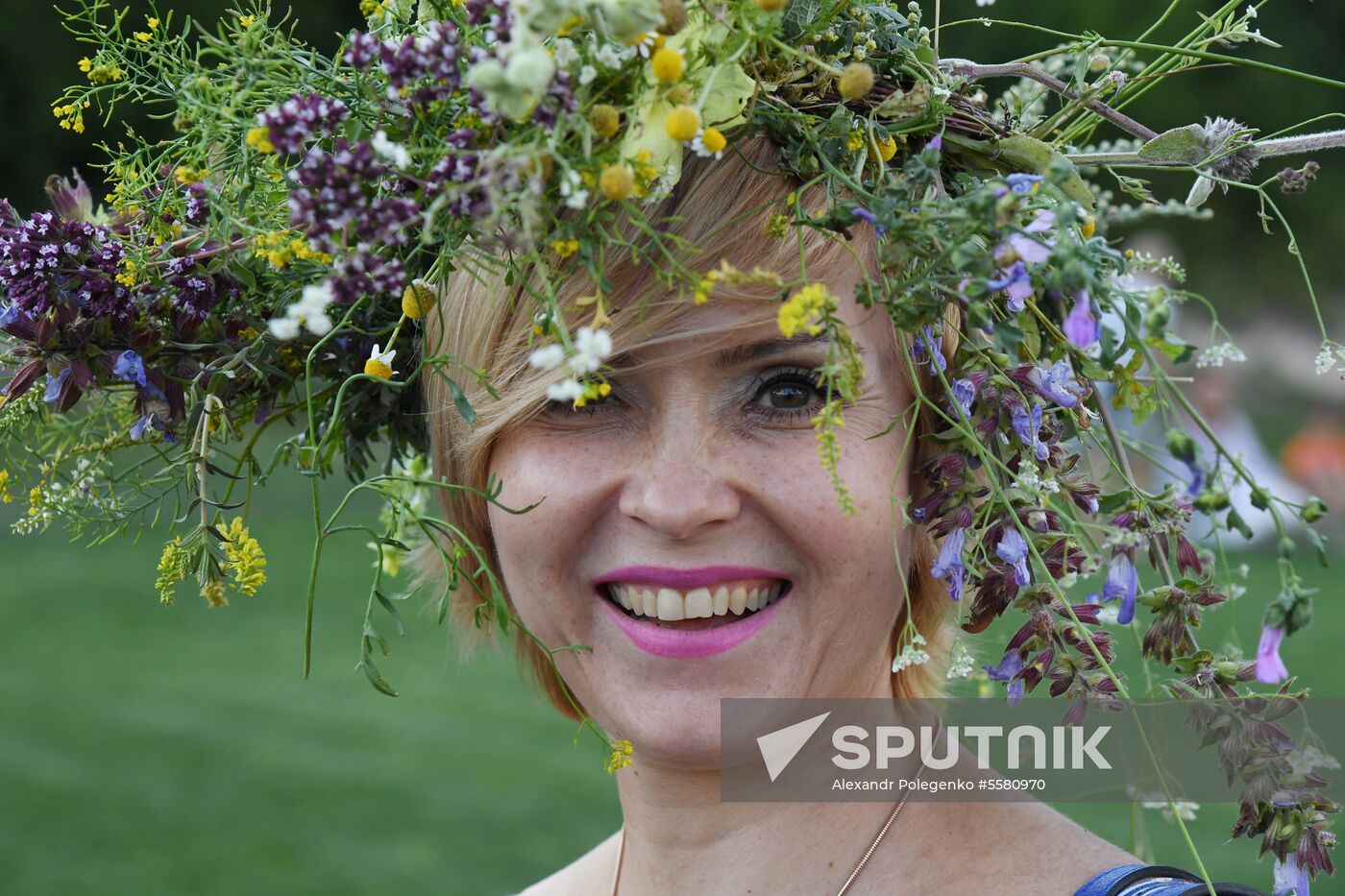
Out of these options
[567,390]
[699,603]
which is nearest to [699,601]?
[699,603]

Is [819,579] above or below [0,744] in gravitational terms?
below

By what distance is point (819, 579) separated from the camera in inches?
76.4

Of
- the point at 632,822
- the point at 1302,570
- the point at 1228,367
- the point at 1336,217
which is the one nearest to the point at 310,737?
the point at 632,822

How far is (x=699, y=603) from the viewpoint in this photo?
1.96 meters

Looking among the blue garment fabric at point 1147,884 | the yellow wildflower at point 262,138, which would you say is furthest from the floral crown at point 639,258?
the blue garment fabric at point 1147,884

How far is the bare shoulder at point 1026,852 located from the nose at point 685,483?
69 centimetres

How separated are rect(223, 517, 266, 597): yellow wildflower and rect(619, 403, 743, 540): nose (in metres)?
0.52

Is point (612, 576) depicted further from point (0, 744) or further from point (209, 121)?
point (0, 744)

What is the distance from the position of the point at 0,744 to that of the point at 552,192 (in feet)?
24.5

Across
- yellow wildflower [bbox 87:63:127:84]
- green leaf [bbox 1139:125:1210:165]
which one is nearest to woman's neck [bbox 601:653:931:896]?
green leaf [bbox 1139:125:1210:165]

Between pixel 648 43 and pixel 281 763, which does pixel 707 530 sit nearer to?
pixel 648 43

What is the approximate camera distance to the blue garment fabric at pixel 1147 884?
72.1 inches

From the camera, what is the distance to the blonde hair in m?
1.84

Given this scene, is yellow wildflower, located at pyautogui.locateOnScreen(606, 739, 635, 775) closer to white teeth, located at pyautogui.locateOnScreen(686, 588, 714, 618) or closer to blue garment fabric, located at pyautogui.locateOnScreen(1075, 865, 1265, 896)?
white teeth, located at pyautogui.locateOnScreen(686, 588, 714, 618)
